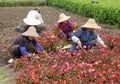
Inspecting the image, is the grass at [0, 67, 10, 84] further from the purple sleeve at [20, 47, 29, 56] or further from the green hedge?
the green hedge

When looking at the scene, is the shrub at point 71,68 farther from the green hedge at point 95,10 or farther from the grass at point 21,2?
the grass at point 21,2

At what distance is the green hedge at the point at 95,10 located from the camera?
13.8m

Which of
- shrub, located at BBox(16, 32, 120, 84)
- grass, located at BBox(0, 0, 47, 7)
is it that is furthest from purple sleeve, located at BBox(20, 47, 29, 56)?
grass, located at BBox(0, 0, 47, 7)

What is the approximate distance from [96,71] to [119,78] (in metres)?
0.49

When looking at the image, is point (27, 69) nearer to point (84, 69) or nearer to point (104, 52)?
point (84, 69)

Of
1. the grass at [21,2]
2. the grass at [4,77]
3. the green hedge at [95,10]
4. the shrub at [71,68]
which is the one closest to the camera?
the shrub at [71,68]

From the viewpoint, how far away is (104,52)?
7188 mm

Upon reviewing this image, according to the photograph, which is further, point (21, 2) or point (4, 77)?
point (21, 2)

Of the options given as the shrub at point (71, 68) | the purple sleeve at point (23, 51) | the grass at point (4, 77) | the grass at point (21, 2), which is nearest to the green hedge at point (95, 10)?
the grass at point (21, 2)

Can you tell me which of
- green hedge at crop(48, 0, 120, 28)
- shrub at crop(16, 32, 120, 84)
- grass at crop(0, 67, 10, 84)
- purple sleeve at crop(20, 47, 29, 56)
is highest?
shrub at crop(16, 32, 120, 84)

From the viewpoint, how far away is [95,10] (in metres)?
15.6

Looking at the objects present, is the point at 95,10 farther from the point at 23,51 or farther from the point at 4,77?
the point at 4,77

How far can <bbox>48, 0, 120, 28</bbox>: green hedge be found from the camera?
45.3 feet

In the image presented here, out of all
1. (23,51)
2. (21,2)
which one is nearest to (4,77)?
(23,51)
